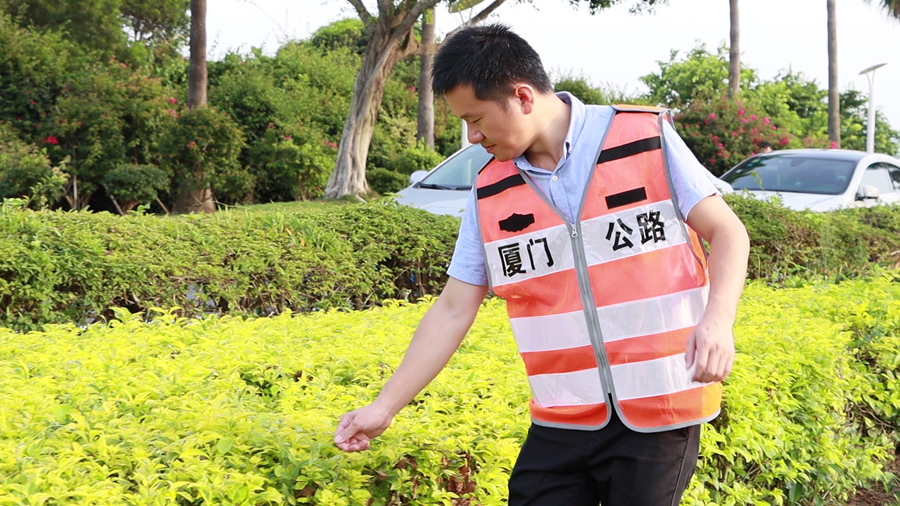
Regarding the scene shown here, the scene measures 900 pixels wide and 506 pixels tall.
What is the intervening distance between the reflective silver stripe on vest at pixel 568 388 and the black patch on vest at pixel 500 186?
470 mm

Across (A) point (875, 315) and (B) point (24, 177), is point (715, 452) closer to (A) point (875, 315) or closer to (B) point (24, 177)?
(A) point (875, 315)

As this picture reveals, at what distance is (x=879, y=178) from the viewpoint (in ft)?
37.3

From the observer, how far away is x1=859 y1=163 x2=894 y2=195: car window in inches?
434

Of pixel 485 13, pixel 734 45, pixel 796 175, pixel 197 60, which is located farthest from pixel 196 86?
pixel 734 45

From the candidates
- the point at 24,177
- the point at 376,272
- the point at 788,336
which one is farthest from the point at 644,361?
the point at 24,177

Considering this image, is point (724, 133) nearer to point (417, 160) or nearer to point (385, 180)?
point (417, 160)

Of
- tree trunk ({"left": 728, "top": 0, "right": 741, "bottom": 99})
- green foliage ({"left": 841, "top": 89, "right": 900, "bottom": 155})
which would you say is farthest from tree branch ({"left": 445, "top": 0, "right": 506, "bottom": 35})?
green foliage ({"left": 841, "top": 89, "right": 900, "bottom": 155})

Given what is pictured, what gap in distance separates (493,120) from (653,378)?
0.70 m

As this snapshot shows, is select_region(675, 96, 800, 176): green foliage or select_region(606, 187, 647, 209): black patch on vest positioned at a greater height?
select_region(675, 96, 800, 176): green foliage

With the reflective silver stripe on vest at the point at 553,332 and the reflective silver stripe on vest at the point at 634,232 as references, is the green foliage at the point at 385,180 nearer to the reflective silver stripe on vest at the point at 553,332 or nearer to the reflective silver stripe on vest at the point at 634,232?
the reflective silver stripe on vest at the point at 553,332

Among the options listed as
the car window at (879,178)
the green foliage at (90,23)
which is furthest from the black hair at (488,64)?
the green foliage at (90,23)

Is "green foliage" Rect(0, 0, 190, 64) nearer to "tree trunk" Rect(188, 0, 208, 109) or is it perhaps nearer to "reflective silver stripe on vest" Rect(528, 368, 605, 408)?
"tree trunk" Rect(188, 0, 208, 109)

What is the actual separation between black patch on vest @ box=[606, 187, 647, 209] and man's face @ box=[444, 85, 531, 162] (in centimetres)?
25

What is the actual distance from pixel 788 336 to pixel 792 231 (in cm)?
358
